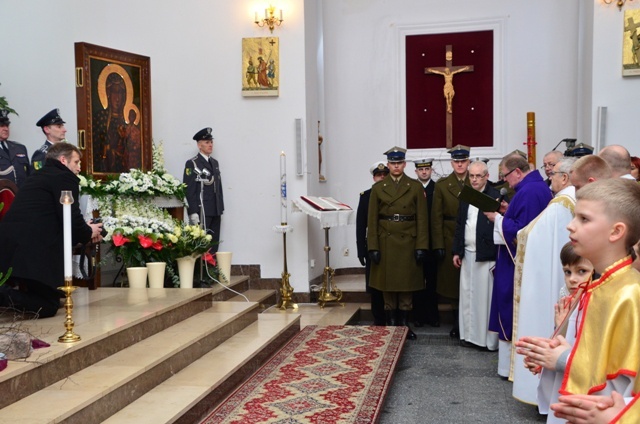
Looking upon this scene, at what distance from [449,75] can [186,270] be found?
524 centimetres

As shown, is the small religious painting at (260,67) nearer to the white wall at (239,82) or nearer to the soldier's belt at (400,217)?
the white wall at (239,82)

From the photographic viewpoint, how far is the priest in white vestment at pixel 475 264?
7.13 meters

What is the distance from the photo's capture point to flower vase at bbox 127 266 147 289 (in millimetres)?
7359

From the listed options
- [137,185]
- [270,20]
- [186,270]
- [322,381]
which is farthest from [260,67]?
[322,381]

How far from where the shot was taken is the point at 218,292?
8188mm

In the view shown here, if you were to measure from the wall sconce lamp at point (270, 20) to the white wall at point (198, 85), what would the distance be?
0.32ft

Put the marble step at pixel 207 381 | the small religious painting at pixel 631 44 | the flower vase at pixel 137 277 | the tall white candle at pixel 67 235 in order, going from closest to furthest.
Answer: the marble step at pixel 207 381
the tall white candle at pixel 67 235
the flower vase at pixel 137 277
the small religious painting at pixel 631 44


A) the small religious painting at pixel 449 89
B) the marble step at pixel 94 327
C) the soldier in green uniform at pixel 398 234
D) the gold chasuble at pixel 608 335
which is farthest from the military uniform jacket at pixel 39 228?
the small religious painting at pixel 449 89

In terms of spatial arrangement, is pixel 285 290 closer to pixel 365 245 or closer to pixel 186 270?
pixel 365 245

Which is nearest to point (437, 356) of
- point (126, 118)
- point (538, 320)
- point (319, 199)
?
point (538, 320)

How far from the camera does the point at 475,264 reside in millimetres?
7352

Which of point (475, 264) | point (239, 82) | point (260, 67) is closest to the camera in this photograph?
point (475, 264)

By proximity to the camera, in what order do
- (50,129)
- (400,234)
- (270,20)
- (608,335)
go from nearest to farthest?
(608,335), (50,129), (400,234), (270,20)

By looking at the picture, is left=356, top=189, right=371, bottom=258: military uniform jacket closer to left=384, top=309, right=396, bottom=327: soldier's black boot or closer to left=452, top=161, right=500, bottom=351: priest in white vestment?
left=384, top=309, right=396, bottom=327: soldier's black boot
